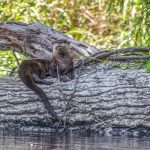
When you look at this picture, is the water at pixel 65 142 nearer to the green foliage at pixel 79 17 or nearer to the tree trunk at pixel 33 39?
the tree trunk at pixel 33 39

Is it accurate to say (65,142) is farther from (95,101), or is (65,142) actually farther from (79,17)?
(79,17)

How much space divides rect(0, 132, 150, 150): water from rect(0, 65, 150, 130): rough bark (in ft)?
0.77

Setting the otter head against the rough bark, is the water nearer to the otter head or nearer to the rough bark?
the rough bark

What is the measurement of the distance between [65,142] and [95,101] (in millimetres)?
875

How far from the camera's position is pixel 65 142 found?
17.1 feet

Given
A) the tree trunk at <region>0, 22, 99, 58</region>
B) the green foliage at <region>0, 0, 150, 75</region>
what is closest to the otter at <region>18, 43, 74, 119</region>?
the tree trunk at <region>0, 22, 99, 58</region>

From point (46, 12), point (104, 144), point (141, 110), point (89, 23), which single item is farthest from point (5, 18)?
point (104, 144)

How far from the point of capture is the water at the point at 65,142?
479 centimetres

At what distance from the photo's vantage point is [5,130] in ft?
20.5

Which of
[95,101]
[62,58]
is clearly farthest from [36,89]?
[62,58]

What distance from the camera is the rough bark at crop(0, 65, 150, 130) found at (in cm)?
594

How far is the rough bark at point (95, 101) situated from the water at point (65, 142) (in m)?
0.23

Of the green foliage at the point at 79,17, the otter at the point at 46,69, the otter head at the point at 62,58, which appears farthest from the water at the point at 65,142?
the green foliage at the point at 79,17

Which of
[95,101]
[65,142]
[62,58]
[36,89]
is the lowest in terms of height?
[65,142]
